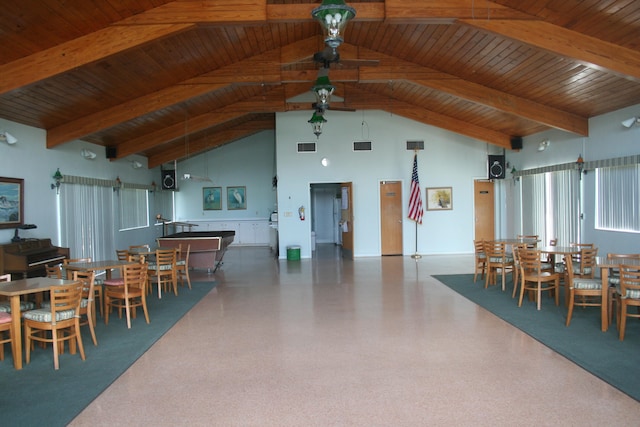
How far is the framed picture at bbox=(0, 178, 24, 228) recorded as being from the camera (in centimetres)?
666

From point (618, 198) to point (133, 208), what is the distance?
11310 mm

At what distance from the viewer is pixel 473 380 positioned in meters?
3.73

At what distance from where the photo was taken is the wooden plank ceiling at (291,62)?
5.41 m

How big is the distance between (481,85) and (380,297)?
465cm

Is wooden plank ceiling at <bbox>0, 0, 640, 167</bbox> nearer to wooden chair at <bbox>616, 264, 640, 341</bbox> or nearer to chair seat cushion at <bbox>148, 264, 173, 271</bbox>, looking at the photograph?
chair seat cushion at <bbox>148, 264, 173, 271</bbox>

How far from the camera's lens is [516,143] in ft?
36.6

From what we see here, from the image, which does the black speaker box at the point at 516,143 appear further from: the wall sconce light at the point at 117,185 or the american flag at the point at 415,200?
the wall sconce light at the point at 117,185

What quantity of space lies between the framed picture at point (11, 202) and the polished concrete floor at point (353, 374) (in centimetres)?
318

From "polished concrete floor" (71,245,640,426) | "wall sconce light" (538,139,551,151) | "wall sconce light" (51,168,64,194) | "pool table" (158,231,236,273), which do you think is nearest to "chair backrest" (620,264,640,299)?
"polished concrete floor" (71,245,640,426)

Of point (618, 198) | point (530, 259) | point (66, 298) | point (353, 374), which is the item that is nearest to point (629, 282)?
point (530, 259)

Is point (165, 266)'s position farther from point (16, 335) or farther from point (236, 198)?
point (236, 198)

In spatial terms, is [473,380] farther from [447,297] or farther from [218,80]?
[218,80]

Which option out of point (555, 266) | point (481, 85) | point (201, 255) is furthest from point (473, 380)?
point (201, 255)

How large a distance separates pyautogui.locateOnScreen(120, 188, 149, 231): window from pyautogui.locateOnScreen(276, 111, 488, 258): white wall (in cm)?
405
